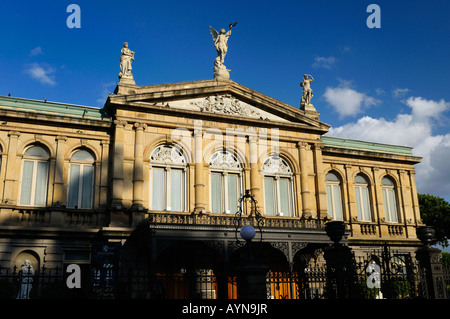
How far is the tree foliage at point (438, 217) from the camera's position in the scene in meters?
44.6

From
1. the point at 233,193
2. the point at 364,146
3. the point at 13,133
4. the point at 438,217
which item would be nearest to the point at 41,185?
the point at 13,133

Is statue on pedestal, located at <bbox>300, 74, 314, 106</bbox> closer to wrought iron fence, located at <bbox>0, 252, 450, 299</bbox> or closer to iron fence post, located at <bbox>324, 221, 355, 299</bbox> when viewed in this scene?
wrought iron fence, located at <bbox>0, 252, 450, 299</bbox>

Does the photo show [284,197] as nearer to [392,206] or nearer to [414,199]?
[392,206]

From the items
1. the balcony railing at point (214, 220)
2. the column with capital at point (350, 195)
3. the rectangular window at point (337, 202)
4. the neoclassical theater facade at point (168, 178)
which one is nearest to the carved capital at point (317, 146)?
the neoclassical theater facade at point (168, 178)

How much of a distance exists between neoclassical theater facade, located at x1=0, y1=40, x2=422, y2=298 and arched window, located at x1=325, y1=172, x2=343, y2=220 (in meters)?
0.08

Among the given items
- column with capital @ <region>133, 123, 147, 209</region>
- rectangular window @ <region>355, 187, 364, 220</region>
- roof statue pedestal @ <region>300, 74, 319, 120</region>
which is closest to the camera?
column with capital @ <region>133, 123, 147, 209</region>

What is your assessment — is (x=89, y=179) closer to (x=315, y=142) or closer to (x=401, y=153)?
(x=315, y=142)

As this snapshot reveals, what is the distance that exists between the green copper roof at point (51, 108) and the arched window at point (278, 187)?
9061 mm

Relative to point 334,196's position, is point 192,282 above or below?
below

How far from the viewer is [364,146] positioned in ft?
101

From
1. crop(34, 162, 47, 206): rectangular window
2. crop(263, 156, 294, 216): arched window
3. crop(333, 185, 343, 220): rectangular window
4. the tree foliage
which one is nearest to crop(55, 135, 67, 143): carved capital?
crop(34, 162, 47, 206): rectangular window

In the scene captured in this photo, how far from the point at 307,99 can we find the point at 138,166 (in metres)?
11.4

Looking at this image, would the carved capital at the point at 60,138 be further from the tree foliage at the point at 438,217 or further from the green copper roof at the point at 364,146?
the tree foliage at the point at 438,217

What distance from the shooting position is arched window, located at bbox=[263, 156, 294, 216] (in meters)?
25.3
